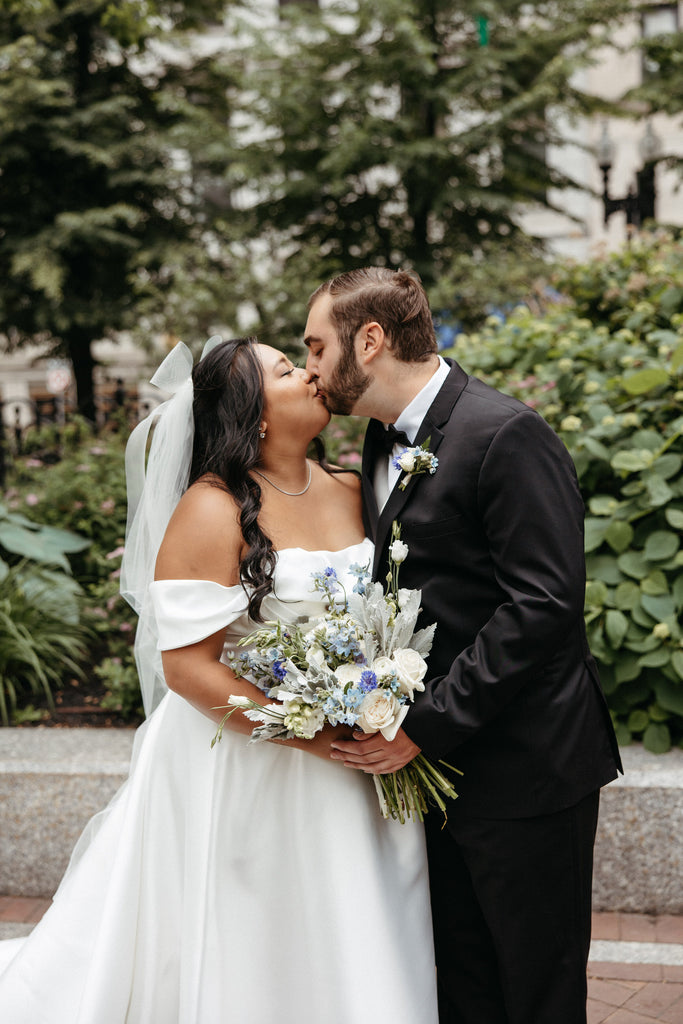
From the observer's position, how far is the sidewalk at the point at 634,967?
3.10 meters

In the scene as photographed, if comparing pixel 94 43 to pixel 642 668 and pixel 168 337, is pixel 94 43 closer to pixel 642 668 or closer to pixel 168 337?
pixel 168 337

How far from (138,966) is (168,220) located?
1353 centimetres

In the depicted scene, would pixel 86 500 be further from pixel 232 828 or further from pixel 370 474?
pixel 232 828

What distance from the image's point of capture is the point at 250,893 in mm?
2703

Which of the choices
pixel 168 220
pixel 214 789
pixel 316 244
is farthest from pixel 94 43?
pixel 214 789

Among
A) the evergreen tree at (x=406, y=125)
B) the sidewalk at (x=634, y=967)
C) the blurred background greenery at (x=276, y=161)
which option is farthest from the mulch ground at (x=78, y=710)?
the evergreen tree at (x=406, y=125)

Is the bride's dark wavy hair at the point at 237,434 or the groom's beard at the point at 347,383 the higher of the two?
the groom's beard at the point at 347,383

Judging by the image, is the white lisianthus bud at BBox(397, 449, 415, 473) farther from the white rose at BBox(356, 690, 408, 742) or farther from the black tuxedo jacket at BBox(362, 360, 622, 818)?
the white rose at BBox(356, 690, 408, 742)

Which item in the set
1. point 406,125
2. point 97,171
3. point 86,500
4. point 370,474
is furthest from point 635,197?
point 370,474

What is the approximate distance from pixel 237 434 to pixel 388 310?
62 centimetres

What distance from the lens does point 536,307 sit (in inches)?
344

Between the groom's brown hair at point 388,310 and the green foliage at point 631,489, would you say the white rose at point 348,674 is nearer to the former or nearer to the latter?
the groom's brown hair at point 388,310

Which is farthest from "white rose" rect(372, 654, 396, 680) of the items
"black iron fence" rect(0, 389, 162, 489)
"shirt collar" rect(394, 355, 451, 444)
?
"black iron fence" rect(0, 389, 162, 489)

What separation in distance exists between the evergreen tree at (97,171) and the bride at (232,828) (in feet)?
32.3
